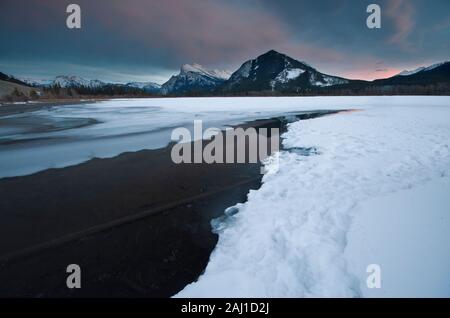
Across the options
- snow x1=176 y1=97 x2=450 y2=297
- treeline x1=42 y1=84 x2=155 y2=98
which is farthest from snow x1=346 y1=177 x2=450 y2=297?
treeline x1=42 y1=84 x2=155 y2=98

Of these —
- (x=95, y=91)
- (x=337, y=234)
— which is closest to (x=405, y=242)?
(x=337, y=234)

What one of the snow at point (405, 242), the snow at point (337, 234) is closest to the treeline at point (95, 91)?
the snow at point (337, 234)

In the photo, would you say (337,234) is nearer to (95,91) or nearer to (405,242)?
(405,242)

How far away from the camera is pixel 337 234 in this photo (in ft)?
12.1

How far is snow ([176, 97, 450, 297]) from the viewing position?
2.83 meters

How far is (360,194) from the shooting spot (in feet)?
16.1

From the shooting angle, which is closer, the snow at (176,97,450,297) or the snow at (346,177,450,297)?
the snow at (346,177,450,297)

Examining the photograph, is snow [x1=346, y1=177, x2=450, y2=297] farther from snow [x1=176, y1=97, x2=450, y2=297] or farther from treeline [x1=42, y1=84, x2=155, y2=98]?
treeline [x1=42, y1=84, x2=155, y2=98]

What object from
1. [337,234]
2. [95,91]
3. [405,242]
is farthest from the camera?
[95,91]

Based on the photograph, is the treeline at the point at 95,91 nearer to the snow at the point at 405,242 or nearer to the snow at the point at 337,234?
the snow at the point at 337,234

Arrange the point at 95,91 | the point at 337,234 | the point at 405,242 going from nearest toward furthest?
the point at 405,242 < the point at 337,234 < the point at 95,91
